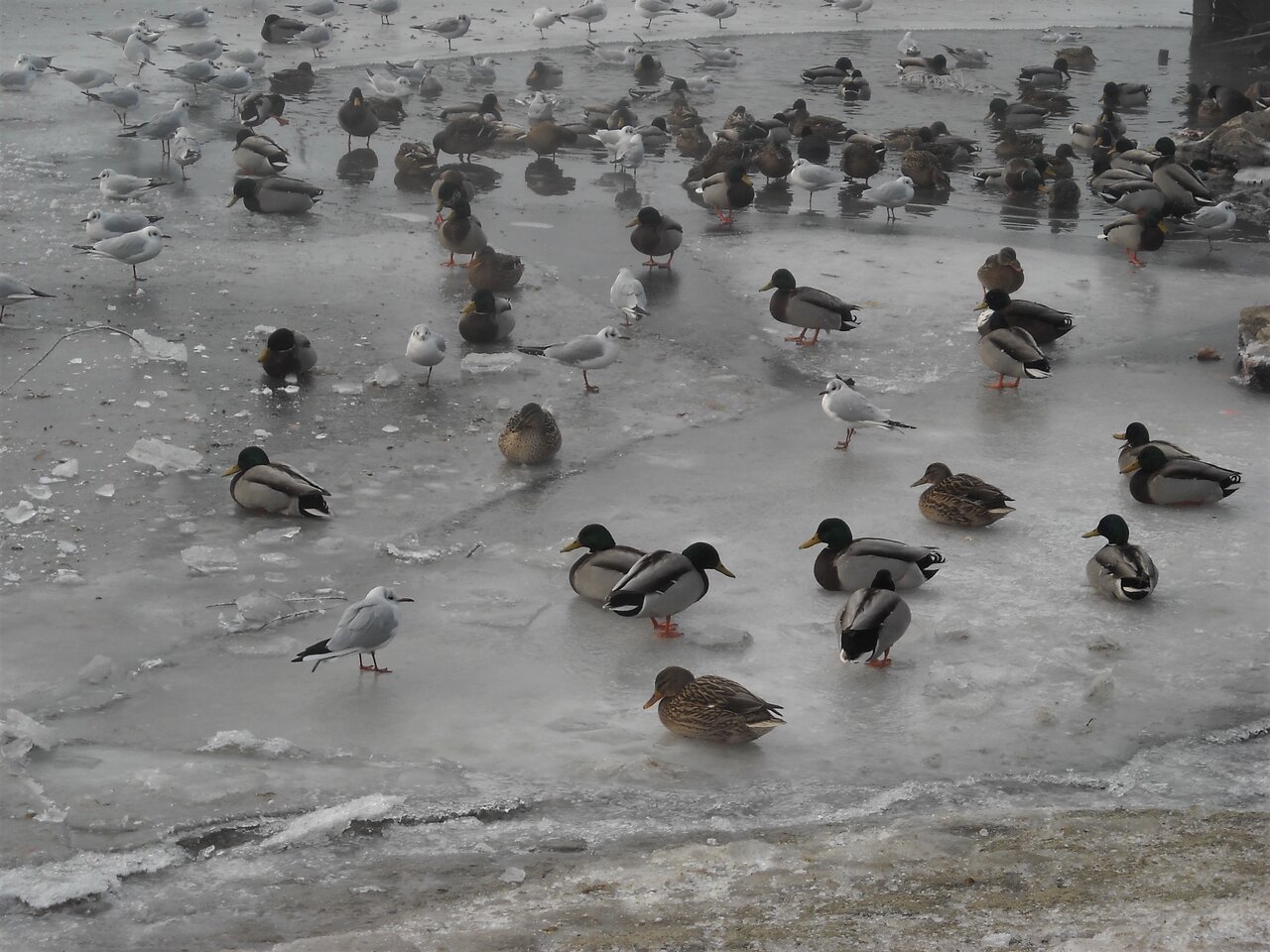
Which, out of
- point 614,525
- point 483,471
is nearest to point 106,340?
point 483,471

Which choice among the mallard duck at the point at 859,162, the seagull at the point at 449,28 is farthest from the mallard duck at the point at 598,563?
the seagull at the point at 449,28

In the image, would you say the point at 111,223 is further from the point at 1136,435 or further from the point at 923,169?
the point at 923,169

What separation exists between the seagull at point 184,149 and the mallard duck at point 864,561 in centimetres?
1065

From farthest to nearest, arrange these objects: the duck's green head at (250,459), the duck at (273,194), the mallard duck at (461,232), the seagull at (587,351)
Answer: the duck at (273,194) < the mallard duck at (461,232) < the seagull at (587,351) < the duck's green head at (250,459)

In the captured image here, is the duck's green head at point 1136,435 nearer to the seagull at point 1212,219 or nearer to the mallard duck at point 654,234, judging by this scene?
the mallard duck at point 654,234

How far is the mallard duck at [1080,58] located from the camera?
23.9 meters

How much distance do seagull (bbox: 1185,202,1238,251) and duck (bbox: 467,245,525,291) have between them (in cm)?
679

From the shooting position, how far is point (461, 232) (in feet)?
42.2

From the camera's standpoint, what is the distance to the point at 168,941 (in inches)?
193

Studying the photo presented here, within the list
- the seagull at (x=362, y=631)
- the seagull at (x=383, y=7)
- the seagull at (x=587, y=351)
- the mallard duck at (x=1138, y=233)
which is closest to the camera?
the seagull at (x=362, y=631)

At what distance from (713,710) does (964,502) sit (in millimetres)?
2804

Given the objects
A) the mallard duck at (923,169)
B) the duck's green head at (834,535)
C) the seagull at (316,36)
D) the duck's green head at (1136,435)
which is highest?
the seagull at (316,36)

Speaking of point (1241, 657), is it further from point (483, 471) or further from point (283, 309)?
point (283, 309)

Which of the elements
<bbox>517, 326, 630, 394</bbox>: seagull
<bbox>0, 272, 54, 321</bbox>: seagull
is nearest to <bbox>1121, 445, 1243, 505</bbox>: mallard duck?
<bbox>517, 326, 630, 394</bbox>: seagull
